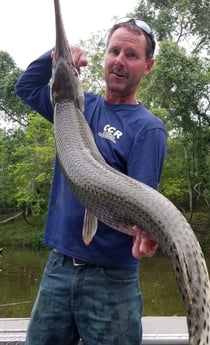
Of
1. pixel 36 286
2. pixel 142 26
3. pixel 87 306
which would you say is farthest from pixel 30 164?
pixel 87 306

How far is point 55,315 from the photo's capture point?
2.47m

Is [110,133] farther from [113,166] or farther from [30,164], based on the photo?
[30,164]

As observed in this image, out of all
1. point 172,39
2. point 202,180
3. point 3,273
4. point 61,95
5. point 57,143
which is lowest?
point 3,273

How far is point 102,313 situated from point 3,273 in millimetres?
16024

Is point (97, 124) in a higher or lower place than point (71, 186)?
higher

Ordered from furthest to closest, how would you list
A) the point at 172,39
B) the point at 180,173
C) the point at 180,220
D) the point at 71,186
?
the point at 172,39 < the point at 180,173 < the point at 71,186 < the point at 180,220

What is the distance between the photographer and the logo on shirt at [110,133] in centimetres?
246

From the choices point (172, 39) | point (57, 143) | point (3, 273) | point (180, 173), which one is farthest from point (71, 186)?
point (172, 39)

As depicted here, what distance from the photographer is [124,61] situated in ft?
8.18

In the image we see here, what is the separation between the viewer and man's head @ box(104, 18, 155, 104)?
2.51 metres

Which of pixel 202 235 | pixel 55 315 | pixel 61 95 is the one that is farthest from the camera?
pixel 202 235

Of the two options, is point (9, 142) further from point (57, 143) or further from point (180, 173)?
point (57, 143)

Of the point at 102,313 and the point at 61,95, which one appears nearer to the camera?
the point at 102,313

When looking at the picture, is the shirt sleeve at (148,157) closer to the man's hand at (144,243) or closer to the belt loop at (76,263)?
the man's hand at (144,243)
